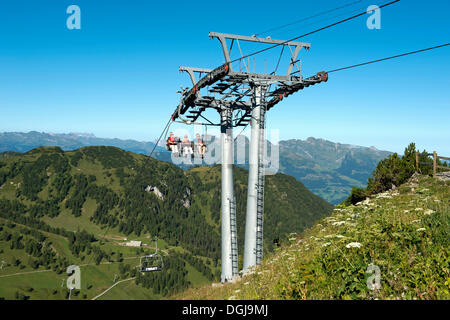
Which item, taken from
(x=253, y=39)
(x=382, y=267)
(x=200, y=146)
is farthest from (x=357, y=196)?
(x=382, y=267)

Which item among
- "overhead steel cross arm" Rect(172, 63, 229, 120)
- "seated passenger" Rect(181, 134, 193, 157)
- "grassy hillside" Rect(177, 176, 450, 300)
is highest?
"overhead steel cross arm" Rect(172, 63, 229, 120)

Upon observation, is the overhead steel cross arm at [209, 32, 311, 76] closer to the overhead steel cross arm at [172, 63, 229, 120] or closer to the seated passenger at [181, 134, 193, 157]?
the overhead steel cross arm at [172, 63, 229, 120]

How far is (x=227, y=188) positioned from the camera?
2139 centimetres

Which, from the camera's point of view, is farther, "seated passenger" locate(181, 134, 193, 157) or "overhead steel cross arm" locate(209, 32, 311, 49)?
A: "seated passenger" locate(181, 134, 193, 157)

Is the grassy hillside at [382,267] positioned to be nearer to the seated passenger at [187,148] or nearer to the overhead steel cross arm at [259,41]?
the overhead steel cross arm at [259,41]

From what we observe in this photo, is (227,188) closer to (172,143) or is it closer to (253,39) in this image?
(172,143)

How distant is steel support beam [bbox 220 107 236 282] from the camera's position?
21016 mm

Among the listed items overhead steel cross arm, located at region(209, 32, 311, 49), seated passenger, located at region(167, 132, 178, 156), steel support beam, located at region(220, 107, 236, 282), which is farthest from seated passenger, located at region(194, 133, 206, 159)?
overhead steel cross arm, located at region(209, 32, 311, 49)

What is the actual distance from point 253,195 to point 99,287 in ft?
687

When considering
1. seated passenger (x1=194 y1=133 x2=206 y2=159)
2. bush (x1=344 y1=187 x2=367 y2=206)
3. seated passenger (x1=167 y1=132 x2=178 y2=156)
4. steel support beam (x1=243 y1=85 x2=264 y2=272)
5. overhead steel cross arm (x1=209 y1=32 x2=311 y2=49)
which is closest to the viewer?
steel support beam (x1=243 y1=85 x2=264 y2=272)

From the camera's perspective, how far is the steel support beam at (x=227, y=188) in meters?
21.0
